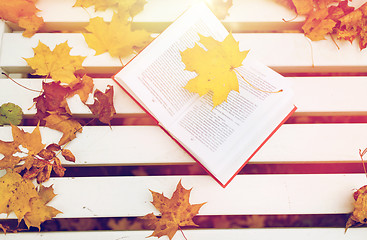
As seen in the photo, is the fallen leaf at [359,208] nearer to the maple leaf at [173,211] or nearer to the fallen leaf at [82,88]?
the maple leaf at [173,211]

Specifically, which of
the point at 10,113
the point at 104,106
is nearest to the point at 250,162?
the point at 104,106

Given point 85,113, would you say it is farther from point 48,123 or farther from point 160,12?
point 160,12

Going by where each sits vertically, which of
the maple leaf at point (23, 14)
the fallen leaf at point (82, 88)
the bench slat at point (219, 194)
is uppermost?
the maple leaf at point (23, 14)

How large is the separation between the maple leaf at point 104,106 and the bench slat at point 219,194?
0.19m

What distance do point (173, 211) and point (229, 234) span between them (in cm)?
18

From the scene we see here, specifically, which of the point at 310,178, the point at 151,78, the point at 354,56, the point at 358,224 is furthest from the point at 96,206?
the point at 354,56

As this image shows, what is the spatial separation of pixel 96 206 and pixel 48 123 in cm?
29

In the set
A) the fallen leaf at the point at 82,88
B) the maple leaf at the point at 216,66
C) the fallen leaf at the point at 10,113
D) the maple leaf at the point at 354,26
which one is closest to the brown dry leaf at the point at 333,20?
the maple leaf at the point at 354,26

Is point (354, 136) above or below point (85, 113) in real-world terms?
below

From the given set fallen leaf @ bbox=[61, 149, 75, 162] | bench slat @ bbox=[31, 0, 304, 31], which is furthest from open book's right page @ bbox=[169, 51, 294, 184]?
fallen leaf @ bbox=[61, 149, 75, 162]

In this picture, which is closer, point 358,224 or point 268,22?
point 358,224

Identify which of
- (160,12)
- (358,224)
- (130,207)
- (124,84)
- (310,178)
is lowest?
(358,224)

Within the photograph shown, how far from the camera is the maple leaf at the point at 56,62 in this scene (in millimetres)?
943

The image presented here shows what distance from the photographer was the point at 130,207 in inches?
35.5
